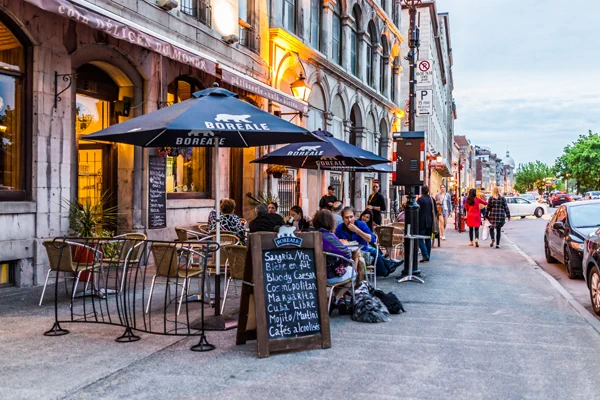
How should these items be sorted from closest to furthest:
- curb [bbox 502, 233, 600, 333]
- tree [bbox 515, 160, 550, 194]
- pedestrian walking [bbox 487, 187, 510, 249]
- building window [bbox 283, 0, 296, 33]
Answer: curb [bbox 502, 233, 600, 333], pedestrian walking [bbox 487, 187, 510, 249], building window [bbox 283, 0, 296, 33], tree [bbox 515, 160, 550, 194]

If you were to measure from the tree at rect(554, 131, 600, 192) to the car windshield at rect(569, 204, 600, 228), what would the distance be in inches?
3146

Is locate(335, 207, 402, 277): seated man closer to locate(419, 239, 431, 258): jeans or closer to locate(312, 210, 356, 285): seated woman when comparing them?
locate(312, 210, 356, 285): seated woman

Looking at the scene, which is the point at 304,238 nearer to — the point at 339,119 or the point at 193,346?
the point at 193,346

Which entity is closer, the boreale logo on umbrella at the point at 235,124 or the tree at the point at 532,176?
the boreale logo on umbrella at the point at 235,124

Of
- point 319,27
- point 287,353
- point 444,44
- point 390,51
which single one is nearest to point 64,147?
point 287,353

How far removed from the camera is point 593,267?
27.3 feet

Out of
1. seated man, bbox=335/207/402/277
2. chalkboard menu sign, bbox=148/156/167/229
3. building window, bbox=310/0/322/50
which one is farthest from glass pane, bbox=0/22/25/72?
building window, bbox=310/0/322/50

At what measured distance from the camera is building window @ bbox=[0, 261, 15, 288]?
29.5 ft

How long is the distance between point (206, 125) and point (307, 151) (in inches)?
207

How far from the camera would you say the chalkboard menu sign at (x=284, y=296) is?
18.6 feet

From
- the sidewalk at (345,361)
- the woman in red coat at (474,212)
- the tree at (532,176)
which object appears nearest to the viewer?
the sidewalk at (345,361)

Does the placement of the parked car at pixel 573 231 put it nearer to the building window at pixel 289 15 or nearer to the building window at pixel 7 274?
the building window at pixel 7 274

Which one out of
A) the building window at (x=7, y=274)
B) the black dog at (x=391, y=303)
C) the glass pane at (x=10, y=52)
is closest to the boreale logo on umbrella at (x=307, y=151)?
the black dog at (x=391, y=303)

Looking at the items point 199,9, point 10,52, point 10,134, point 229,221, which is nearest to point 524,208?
point 199,9
